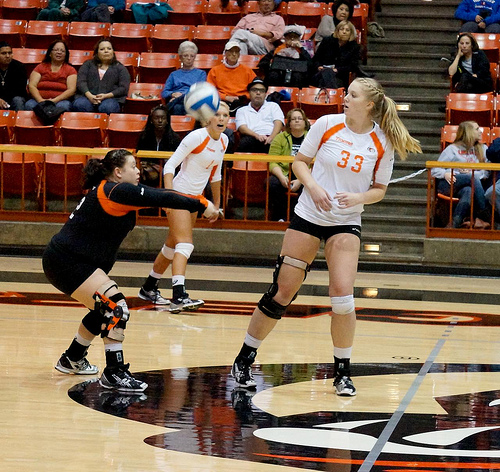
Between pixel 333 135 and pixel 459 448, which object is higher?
pixel 333 135

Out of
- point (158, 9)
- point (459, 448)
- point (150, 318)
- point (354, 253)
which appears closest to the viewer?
point (459, 448)

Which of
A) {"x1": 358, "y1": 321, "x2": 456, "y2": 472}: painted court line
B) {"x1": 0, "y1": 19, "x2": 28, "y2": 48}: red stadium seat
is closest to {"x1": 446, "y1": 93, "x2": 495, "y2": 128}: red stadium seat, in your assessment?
{"x1": 358, "y1": 321, "x2": 456, "y2": 472}: painted court line

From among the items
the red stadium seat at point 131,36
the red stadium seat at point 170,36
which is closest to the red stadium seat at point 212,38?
the red stadium seat at point 170,36

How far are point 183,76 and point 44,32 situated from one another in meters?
3.12

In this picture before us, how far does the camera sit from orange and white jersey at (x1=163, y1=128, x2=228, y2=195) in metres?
8.16

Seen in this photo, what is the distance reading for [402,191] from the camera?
41.0 feet

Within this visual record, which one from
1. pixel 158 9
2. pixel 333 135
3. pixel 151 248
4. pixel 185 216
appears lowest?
pixel 151 248

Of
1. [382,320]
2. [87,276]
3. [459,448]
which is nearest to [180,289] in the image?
[382,320]

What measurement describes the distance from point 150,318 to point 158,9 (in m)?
7.82

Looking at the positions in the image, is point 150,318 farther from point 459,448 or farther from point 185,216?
point 459,448

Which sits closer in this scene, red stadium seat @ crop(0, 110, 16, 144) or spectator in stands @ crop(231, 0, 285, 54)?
red stadium seat @ crop(0, 110, 16, 144)

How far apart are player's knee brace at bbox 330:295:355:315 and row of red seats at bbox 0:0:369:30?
942 cm

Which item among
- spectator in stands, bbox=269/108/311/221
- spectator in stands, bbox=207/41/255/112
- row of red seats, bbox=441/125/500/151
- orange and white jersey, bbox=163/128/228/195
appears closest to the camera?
orange and white jersey, bbox=163/128/228/195

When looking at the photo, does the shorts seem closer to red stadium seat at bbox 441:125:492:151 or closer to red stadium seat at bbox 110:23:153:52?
red stadium seat at bbox 441:125:492:151
